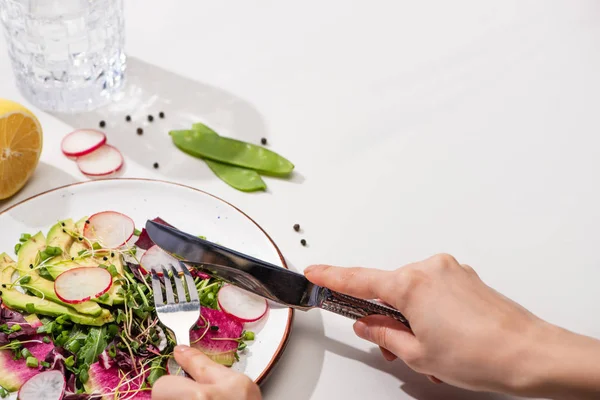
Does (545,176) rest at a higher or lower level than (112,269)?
higher

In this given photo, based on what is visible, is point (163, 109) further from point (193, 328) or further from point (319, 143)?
point (193, 328)

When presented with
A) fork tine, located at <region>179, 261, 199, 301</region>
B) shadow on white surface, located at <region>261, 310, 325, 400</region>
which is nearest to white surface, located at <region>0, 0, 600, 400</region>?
shadow on white surface, located at <region>261, 310, 325, 400</region>

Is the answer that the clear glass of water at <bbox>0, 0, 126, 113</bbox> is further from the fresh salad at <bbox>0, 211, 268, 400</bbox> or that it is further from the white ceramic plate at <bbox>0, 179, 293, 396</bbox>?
the fresh salad at <bbox>0, 211, 268, 400</bbox>

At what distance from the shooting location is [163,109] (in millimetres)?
1817

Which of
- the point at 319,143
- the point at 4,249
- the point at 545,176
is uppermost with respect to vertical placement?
the point at 545,176

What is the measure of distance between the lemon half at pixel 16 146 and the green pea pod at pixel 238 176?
0.41 metres

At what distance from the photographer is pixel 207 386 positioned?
935mm

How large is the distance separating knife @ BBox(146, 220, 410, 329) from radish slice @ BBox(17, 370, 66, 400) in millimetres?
311

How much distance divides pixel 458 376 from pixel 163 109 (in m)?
1.15

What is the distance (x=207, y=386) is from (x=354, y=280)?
0.33m

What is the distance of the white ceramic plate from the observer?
1341 millimetres

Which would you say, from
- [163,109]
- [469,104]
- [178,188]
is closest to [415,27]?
[469,104]

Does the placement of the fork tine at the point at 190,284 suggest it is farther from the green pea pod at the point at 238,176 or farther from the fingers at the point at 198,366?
the green pea pod at the point at 238,176

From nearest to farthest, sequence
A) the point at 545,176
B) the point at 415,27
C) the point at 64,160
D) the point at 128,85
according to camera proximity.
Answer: the point at 64,160, the point at 545,176, the point at 128,85, the point at 415,27
